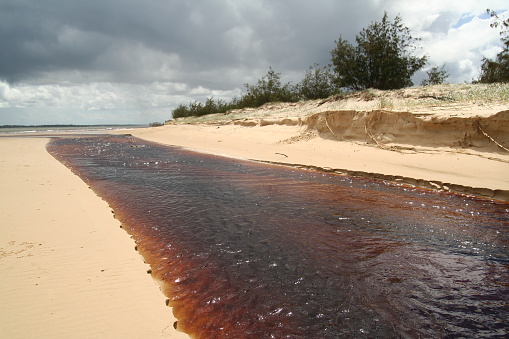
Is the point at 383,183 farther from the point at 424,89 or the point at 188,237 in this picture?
the point at 424,89

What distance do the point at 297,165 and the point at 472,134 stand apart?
5.61 metres

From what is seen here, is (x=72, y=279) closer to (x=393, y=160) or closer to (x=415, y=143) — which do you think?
(x=393, y=160)

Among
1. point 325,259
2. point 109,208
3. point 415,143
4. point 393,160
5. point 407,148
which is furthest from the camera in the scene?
point 415,143

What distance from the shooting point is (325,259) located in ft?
11.7

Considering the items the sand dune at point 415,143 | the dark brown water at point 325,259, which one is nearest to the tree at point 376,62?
the sand dune at point 415,143

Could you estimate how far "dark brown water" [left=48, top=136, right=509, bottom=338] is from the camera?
97.9 inches

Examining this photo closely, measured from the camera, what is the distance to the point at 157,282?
301 centimetres

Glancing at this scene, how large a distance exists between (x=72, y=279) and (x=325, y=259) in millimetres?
2791

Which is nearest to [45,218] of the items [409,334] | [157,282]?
[157,282]

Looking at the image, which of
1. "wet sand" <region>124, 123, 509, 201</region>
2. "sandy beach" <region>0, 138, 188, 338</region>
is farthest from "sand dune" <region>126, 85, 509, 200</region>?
"sandy beach" <region>0, 138, 188, 338</region>

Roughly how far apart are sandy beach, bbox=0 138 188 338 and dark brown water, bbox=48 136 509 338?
283mm

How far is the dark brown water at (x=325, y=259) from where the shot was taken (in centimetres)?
249

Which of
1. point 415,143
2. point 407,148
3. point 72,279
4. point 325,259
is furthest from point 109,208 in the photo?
point 415,143

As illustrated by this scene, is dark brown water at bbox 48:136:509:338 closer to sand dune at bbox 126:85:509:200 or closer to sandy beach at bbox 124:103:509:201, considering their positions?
sandy beach at bbox 124:103:509:201
